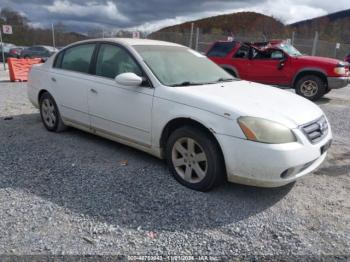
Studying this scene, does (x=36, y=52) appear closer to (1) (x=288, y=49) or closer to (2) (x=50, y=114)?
(1) (x=288, y=49)

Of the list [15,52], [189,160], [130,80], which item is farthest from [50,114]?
[15,52]

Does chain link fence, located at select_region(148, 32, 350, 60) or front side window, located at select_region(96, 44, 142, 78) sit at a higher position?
chain link fence, located at select_region(148, 32, 350, 60)

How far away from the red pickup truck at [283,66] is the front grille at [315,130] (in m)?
6.36

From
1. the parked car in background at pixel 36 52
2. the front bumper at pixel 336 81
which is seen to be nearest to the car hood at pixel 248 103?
the front bumper at pixel 336 81

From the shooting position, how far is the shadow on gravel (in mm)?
3047

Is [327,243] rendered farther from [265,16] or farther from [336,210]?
[265,16]

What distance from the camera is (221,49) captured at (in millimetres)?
11203

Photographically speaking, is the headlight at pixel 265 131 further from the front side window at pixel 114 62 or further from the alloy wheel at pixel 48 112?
the alloy wheel at pixel 48 112

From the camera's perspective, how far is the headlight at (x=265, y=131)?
3.02 meters

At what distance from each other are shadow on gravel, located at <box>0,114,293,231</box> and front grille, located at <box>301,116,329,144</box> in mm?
684

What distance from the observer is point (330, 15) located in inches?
1756

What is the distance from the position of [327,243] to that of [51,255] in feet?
7.29

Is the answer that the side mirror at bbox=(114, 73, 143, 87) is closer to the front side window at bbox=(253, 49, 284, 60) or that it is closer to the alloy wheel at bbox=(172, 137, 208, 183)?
the alloy wheel at bbox=(172, 137, 208, 183)

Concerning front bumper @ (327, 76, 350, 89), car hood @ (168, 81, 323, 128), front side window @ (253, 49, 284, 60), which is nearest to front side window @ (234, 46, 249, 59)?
front side window @ (253, 49, 284, 60)
